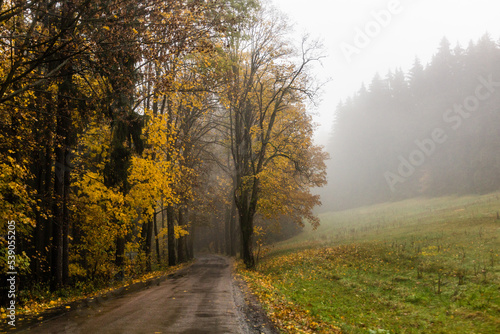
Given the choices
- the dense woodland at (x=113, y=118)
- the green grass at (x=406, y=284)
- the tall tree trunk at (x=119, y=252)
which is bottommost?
the green grass at (x=406, y=284)

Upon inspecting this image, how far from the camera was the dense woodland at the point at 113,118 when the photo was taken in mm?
7105

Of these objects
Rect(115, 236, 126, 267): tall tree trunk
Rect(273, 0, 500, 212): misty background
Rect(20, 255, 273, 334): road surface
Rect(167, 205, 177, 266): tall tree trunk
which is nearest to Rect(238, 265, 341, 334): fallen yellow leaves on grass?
Rect(20, 255, 273, 334): road surface

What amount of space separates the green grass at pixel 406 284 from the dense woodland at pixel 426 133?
32.8 m

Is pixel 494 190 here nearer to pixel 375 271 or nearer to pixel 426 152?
pixel 426 152

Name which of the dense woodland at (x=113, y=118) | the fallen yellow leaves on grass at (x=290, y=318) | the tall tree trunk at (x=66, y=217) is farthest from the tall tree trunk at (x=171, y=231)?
the fallen yellow leaves on grass at (x=290, y=318)

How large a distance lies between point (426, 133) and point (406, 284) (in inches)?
2305

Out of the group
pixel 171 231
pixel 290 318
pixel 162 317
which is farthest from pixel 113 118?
pixel 171 231

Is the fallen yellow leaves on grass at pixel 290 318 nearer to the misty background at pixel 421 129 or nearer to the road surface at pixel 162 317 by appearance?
the road surface at pixel 162 317

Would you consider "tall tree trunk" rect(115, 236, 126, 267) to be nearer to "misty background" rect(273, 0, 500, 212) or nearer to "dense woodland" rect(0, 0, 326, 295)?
"dense woodland" rect(0, 0, 326, 295)

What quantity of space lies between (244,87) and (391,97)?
209ft

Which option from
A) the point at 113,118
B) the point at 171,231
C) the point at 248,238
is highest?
the point at 113,118

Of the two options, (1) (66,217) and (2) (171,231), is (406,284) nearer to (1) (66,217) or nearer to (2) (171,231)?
(1) (66,217)

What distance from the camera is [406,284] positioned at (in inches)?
514

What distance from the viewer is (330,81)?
1958 centimetres
